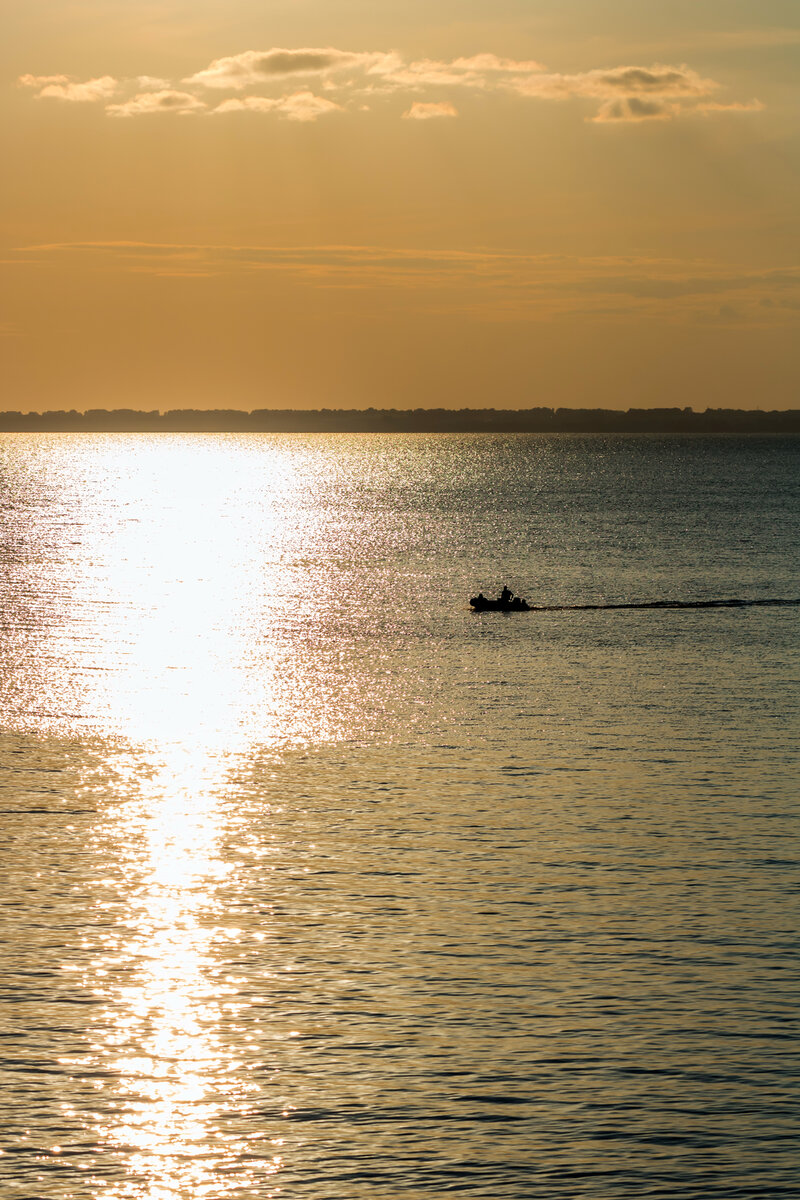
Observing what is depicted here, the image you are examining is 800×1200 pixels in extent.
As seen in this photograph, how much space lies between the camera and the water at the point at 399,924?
19.5 metres

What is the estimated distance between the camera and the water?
19.5m

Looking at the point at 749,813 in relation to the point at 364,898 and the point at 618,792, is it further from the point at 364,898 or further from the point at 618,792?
the point at 364,898

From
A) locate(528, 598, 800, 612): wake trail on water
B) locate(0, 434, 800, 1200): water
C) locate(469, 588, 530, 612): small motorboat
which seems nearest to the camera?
locate(0, 434, 800, 1200): water

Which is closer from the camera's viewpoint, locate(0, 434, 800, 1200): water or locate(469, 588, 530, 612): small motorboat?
locate(0, 434, 800, 1200): water

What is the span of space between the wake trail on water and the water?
18191 mm

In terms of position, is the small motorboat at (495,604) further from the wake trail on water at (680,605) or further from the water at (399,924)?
the water at (399,924)

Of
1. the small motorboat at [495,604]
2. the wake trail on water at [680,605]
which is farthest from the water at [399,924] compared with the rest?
the wake trail on water at [680,605]

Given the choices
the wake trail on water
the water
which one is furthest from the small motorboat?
the water

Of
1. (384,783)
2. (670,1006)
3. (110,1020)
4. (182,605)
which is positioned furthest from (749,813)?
(182,605)

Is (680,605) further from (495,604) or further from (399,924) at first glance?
(399,924)

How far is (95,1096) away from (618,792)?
68.6ft

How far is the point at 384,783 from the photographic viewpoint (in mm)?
40156

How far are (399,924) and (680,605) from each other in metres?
60.3

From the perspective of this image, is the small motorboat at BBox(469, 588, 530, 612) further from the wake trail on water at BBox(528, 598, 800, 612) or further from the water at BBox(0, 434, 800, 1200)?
the water at BBox(0, 434, 800, 1200)
